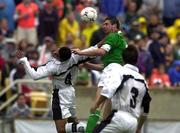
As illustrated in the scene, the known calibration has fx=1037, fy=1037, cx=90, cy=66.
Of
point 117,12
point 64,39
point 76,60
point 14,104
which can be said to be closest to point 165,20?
point 117,12

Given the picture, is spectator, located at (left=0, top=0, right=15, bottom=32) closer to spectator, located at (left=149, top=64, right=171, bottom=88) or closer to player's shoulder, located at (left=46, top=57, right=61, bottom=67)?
spectator, located at (left=149, top=64, right=171, bottom=88)

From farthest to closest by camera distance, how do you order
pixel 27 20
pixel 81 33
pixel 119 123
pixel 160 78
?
pixel 81 33
pixel 27 20
pixel 160 78
pixel 119 123

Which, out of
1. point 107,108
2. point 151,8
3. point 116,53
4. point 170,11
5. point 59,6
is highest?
point 59,6

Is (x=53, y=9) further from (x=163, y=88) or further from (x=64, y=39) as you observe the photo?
(x=163, y=88)

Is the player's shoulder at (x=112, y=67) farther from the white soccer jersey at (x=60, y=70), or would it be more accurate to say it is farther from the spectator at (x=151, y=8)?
the spectator at (x=151, y=8)

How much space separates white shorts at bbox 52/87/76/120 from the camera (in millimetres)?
19062

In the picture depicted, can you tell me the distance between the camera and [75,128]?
61.8ft

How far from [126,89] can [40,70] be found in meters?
2.89

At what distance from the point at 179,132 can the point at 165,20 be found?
831 centimetres

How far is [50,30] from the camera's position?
28.1 metres

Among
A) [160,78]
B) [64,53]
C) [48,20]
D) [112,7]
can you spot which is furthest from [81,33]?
[64,53]

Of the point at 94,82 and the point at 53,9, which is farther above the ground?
the point at 53,9

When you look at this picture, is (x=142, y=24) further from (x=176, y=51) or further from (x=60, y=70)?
(x=60, y=70)

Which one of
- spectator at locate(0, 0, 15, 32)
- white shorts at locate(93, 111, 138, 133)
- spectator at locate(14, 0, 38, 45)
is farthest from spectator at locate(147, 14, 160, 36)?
white shorts at locate(93, 111, 138, 133)
